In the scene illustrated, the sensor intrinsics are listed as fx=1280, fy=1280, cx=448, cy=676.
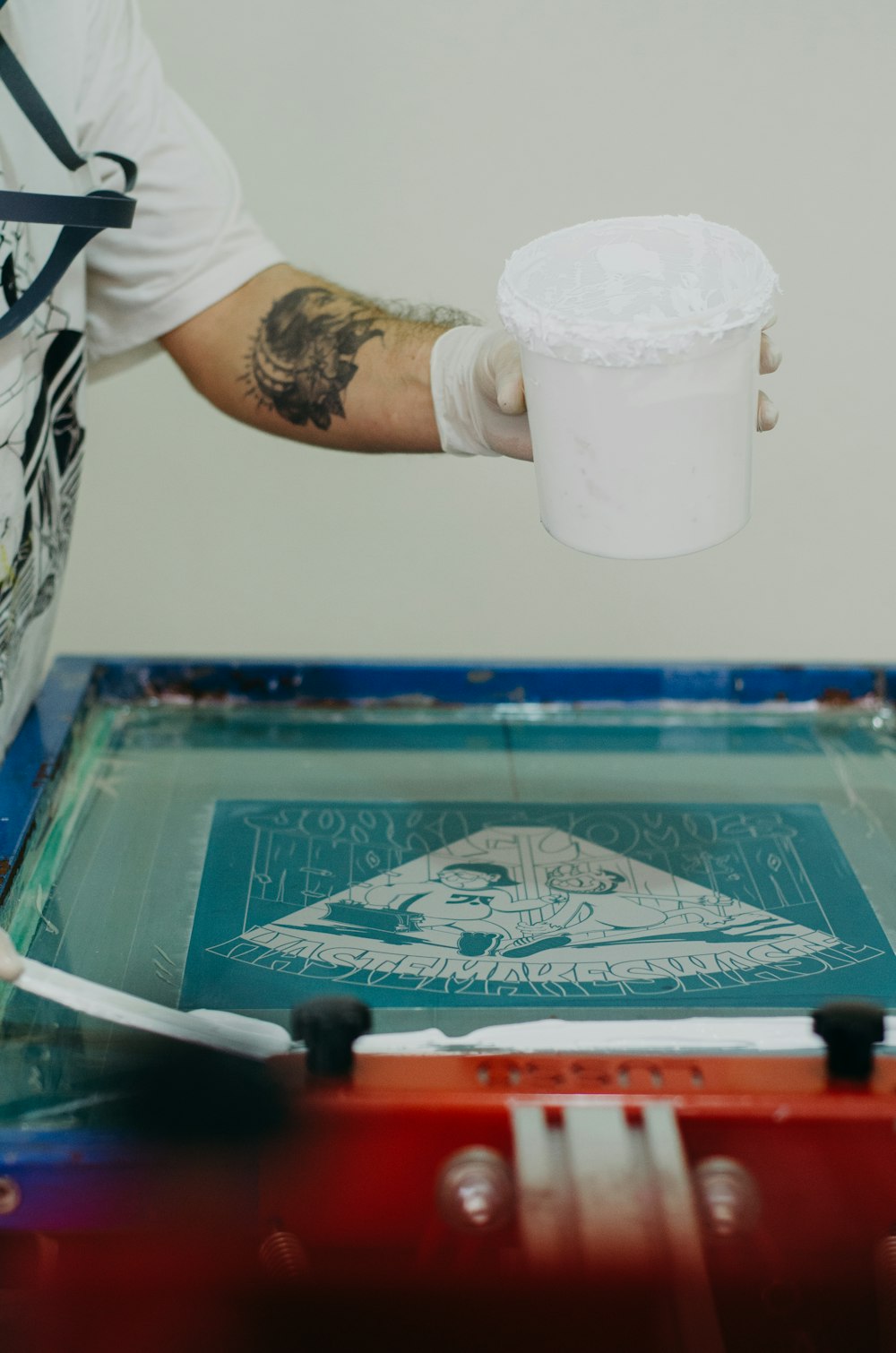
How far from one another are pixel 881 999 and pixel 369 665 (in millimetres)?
673

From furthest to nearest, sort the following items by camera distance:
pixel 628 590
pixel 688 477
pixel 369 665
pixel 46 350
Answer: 1. pixel 628 590
2. pixel 369 665
3. pixel 46 350
4. pixel 688 477

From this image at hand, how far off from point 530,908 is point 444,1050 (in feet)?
0.70

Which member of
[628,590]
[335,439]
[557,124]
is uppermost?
[557,124]

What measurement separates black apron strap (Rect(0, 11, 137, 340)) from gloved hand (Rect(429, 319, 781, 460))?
0.31m

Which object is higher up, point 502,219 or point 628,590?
point 502,219

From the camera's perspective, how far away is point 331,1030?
0.74 metres

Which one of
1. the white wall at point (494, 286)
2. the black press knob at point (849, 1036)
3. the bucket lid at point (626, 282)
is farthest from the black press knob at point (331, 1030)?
the white wall at point (494, 286)

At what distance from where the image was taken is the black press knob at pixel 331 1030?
74cm

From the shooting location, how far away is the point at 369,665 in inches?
54.6

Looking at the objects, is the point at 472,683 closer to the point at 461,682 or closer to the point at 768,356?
the point at 461,682

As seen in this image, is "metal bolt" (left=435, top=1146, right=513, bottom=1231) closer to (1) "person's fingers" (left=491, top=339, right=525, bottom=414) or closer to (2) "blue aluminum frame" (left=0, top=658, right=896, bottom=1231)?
(1) "person's fingers" (left=491, top=339, right=525, bottom=414)

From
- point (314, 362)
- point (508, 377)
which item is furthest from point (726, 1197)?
point (314, 362)

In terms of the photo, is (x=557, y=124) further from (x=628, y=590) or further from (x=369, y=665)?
(x=369, y=665)

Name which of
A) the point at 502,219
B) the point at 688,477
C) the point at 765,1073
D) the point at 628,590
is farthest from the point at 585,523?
the point at 628,590
